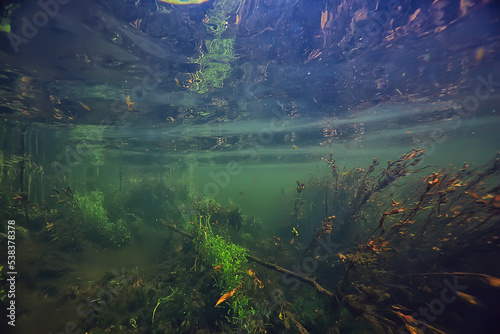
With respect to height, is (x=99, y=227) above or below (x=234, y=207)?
below

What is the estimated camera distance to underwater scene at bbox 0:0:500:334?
5.52 meters

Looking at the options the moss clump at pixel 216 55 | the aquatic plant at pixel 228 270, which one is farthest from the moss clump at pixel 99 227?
the moss clump at pixel 216 55

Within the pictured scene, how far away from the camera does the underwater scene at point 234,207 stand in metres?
5.52

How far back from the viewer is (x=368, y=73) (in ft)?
31.2

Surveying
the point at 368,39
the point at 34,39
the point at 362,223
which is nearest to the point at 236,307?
the point at 362,223

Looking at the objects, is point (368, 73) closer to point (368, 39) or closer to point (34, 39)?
point (368, 39)

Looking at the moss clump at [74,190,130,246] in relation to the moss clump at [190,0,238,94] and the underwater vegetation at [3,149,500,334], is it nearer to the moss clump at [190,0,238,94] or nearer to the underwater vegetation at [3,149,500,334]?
the underwater vegetation at [3,149,500,334]

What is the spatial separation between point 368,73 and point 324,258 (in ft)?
31.4

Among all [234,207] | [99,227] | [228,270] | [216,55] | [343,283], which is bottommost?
[99,227]

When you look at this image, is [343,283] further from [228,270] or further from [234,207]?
[234,207]

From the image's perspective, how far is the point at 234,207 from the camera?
11.4 m

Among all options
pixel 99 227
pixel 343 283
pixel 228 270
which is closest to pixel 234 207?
pixel 228 270

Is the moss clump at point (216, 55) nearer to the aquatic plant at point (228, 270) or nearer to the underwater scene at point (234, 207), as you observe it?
the underwater scene at point (234, 207)

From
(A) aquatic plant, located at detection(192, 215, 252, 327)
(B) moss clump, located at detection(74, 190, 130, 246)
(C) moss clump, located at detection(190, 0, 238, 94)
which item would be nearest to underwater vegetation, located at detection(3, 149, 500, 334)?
(A) aquatic plant, located at detection(192, 215, 252, 327)
